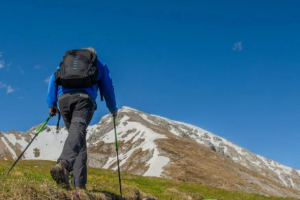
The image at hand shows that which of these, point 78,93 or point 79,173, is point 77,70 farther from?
point 79,173

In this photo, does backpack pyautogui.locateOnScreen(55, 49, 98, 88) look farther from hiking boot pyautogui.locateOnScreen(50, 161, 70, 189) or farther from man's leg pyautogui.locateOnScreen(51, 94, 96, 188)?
hiking boot pyautogui.locateOnScreen(50, 161, 70, 189)

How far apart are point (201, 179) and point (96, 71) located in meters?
57.8

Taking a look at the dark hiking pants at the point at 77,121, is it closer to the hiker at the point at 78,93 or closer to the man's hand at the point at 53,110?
the hiker at the point at 78,93

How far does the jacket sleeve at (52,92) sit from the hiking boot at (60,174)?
2268mm

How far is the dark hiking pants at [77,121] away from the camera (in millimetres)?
5926

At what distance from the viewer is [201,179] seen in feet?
199

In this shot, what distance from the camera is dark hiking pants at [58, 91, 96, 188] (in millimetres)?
5926

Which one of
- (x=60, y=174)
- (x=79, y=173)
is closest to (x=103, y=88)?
(x=79, y=173)

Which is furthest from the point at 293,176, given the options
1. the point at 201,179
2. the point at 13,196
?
the point at 13,196

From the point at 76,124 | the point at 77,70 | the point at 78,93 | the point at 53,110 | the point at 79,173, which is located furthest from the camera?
the point at 53,110

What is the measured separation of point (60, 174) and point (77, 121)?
1328 millimetres

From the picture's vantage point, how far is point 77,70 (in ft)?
20.8

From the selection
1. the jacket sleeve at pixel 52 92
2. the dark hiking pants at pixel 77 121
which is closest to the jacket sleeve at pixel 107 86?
the dark hiking pants at pixel 77 121

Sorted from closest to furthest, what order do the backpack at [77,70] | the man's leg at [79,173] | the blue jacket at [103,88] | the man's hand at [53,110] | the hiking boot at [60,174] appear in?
the hiking boot at [60,174] < the backpack at [77,70] < the man's leg at [79,173] < the blue jacket at [103,88] < the man's hand at [53,110]
